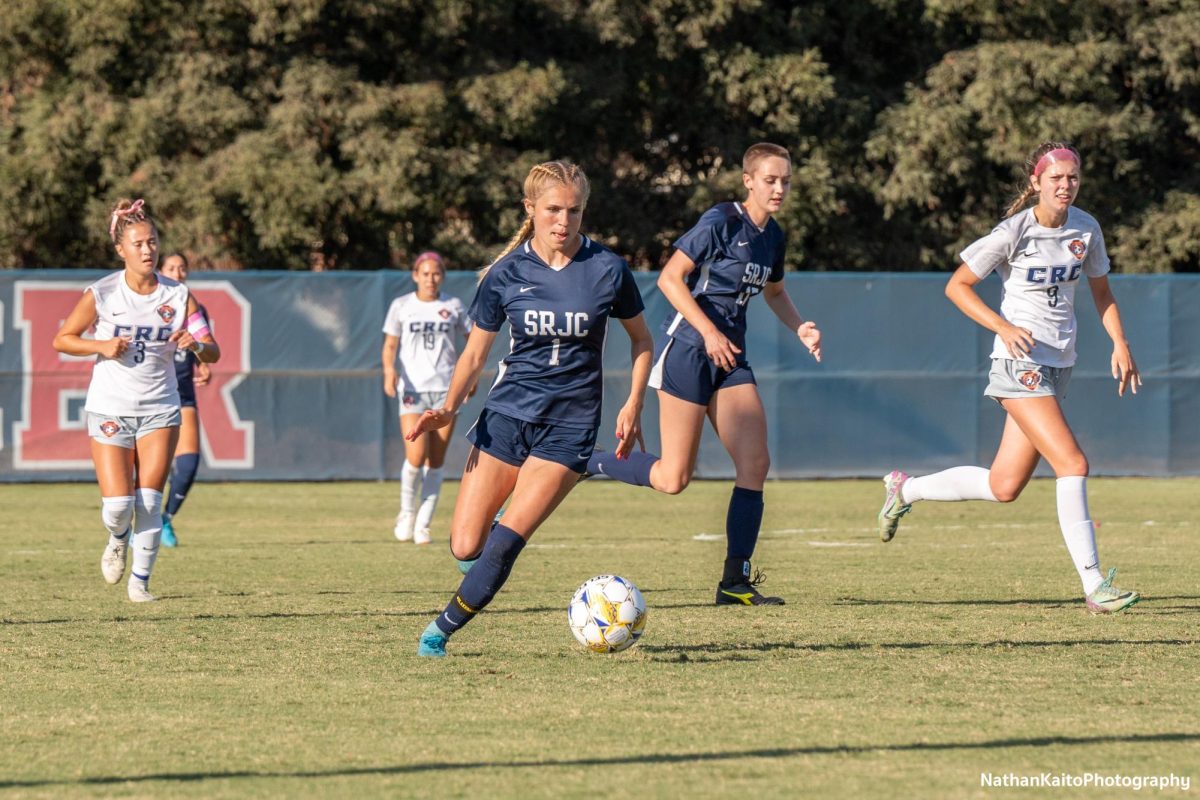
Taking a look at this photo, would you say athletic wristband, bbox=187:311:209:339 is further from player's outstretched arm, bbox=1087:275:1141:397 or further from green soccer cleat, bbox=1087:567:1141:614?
green soccer cleat, bbox=1087:567:1141:614

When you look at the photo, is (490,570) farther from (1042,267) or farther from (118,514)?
(1042,267)

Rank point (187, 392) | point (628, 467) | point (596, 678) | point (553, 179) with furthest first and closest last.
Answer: point (187, 392) < point (628, 467) < point (553, 179) < point (596, 678)

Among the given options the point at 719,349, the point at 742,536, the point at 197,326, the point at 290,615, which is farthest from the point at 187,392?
the point at 719,349

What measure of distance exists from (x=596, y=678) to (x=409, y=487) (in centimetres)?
655

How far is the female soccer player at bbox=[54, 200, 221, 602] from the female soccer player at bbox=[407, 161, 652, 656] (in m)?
2.43

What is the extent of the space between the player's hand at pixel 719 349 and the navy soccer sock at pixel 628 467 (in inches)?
32.3

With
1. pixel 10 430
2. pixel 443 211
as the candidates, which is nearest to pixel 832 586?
pixel 10 430

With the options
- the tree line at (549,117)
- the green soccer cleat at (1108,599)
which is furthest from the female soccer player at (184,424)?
the tree line at (549,117)

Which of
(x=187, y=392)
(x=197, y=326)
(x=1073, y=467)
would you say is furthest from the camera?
(x=187, y=392)

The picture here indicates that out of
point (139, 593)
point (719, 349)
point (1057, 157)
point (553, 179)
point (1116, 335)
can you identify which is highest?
point (1057, 157)

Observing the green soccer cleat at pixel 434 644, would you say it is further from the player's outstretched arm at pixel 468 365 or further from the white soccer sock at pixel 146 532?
the white soccer sock at pixel 146 532

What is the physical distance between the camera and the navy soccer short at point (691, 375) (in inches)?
319

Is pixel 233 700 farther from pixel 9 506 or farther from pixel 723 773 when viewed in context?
pixel 9 506

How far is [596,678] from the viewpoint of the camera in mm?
5906
